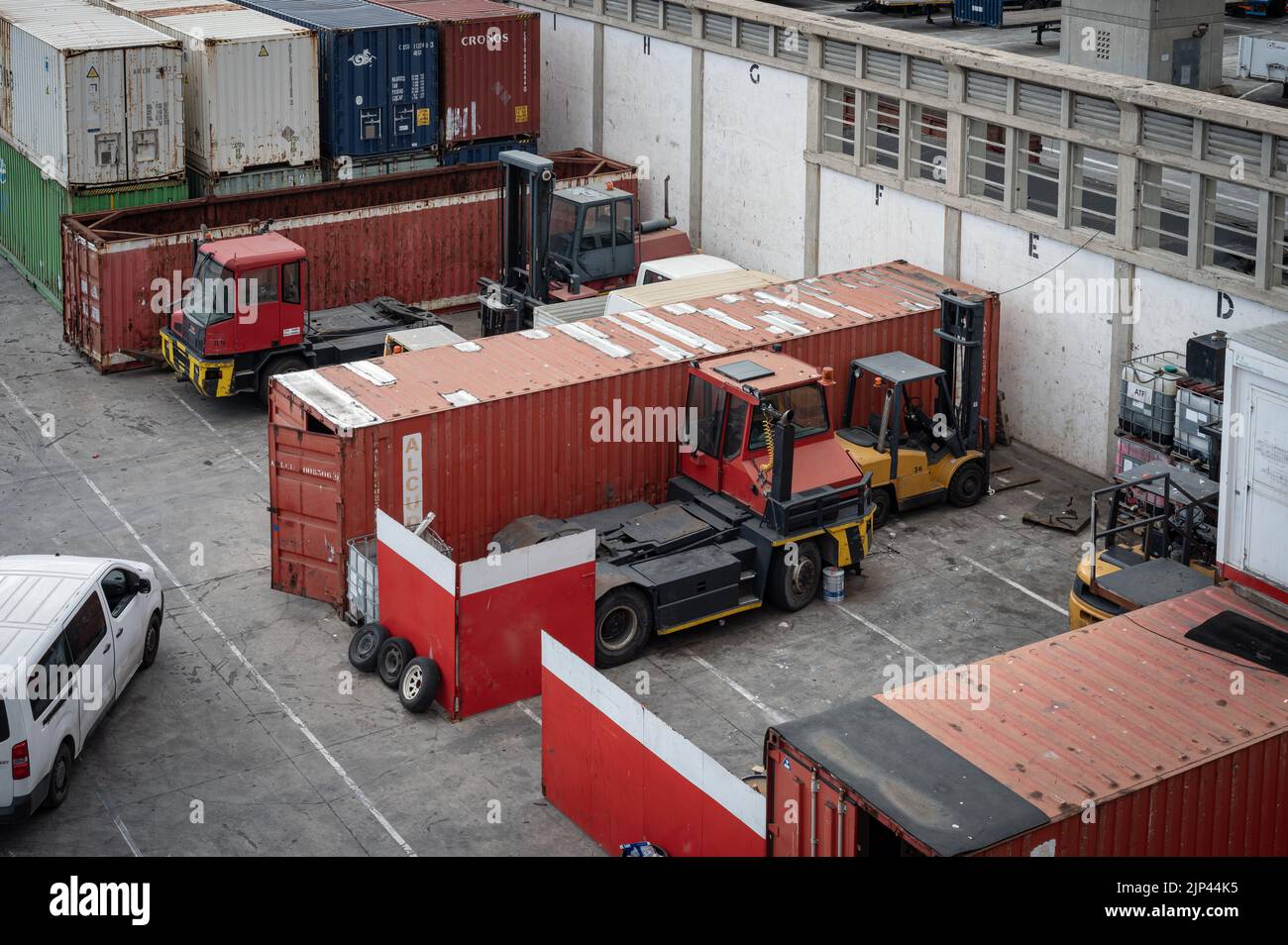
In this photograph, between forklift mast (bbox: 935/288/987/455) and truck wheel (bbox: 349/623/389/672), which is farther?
forklift mast (bbox: 935/288/987/455)

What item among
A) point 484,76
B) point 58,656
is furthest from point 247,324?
point 58,656

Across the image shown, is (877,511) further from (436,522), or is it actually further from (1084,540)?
(436,522)

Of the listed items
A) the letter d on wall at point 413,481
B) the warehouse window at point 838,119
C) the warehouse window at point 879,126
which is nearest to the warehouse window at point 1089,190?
the warehouse window at point 879,126

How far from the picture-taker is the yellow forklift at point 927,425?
2123cm

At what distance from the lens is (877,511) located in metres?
21.4

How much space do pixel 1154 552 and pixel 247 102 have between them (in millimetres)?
18136

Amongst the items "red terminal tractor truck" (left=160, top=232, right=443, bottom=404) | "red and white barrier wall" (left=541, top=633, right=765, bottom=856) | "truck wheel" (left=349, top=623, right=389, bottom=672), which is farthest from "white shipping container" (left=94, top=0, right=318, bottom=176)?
"red and white barrier wall" (left=541, top=633, right=765, bottom=856)

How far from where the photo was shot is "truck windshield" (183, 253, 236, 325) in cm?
2416

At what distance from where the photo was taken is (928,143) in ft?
84.0

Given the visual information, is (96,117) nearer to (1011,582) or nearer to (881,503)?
(881,503)

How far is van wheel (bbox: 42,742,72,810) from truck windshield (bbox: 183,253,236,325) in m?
10.0

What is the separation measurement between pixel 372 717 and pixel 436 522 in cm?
288

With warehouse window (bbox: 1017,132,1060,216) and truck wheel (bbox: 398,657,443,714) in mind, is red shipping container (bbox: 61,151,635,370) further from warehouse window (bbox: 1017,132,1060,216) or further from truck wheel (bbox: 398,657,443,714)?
truck wheel (bbox: 398,657,443,714)

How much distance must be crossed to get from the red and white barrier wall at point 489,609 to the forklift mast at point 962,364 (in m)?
6.85
